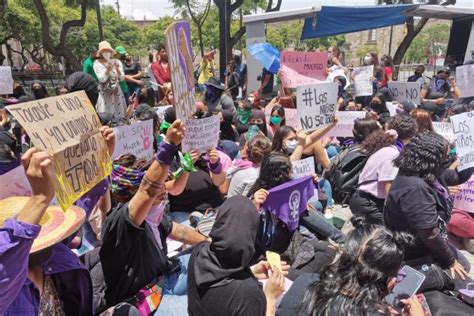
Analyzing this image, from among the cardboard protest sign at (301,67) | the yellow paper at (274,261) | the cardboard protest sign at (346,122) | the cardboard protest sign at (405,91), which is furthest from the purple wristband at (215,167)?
the cardboard protest sign at (405,91)

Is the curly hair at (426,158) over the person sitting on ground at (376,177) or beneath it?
over

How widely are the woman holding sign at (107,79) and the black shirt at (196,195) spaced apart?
10.7ft

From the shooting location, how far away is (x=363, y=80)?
346 inches

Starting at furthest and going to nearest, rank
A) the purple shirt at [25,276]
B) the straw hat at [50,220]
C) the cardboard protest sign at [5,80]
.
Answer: the cardboard protest sign at [5,80], the straw hat at [50,220], the purple shirt at [25,276]

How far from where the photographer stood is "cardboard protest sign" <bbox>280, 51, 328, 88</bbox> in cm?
629

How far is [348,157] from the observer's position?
4.59 m

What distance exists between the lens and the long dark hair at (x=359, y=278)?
1847 mm

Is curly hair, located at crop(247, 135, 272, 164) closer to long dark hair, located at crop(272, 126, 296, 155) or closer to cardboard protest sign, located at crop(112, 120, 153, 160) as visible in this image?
long dark hair, located at crop(272, 126, 296, 155)

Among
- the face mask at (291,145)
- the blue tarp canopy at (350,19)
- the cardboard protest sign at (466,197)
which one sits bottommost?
the cardboard protest sign at (466,197)

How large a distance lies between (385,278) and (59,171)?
152cm

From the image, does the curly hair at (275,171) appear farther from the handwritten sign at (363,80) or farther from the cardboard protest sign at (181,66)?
the handwritten sign at (363,80)

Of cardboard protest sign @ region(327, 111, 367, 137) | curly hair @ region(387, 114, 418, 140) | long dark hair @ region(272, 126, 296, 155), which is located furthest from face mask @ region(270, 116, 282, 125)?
curly hair @ region(387, 114, 418, 140)

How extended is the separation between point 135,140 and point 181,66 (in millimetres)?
1611

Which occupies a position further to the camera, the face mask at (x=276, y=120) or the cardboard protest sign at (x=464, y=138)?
the face mask at (x=276, y=120)
